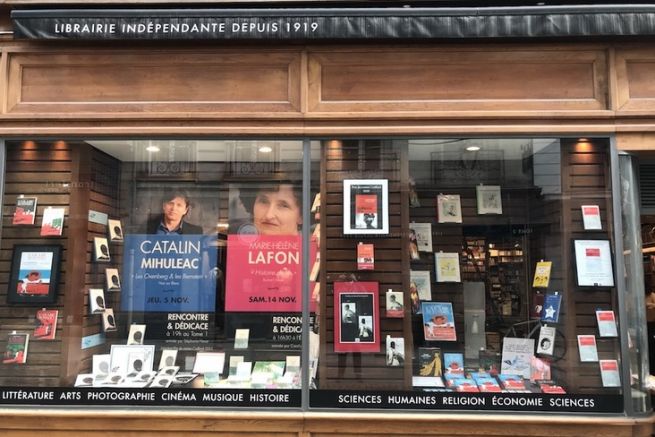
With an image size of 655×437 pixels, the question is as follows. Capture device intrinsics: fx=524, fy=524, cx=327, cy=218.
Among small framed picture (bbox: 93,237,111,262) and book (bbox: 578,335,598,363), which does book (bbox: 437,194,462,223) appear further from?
small framed picture (bbox: 93,237,111,262)

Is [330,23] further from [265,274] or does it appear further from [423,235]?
[265,274]

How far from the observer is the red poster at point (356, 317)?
4.81m

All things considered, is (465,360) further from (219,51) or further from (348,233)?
(219,51)

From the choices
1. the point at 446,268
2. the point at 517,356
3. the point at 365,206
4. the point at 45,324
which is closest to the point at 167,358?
the point at 45,324

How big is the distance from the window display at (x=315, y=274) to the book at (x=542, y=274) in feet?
0.07

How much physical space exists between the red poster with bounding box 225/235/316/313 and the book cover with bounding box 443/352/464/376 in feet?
4.99

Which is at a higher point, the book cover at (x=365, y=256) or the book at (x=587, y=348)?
the book cover at (x=365, y=256)

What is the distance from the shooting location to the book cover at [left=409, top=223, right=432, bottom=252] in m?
5.23

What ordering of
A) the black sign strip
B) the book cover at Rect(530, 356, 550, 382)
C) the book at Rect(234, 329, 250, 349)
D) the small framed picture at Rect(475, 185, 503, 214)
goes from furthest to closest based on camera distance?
the small framed picture at Rect(475, 185, 503, 214) < the book at Rect(234, 329, 250, 349) < the book cover at Rect(530, 356, 550, 382) < the black sign strip

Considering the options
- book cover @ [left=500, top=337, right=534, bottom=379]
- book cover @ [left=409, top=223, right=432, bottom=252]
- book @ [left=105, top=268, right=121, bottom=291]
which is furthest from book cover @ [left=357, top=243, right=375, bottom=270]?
book @ [left=105, top=268, right=121, bottom=291]

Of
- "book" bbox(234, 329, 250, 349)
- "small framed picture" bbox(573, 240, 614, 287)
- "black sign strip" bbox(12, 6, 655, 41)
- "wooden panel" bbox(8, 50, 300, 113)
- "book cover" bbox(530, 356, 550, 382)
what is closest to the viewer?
"black sign strip" bbox(12, 6, 655, 41)


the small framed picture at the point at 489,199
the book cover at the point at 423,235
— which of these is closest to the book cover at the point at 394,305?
the book cover at the point at 423,235

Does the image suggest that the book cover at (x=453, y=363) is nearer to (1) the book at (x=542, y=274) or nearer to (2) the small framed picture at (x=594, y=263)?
(1) the book at (x=542, y=274)

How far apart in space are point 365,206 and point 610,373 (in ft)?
8.42
